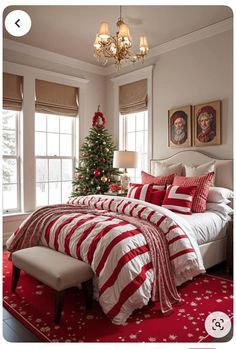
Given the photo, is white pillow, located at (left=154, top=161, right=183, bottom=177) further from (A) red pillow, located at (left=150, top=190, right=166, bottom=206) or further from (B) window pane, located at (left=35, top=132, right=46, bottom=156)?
(B) window pane, located at (left=35, top=132, right=46, bottom=156)

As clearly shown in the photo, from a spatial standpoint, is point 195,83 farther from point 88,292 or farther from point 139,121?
point 88,292

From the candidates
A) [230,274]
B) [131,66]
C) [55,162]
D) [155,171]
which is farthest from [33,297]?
[131,66]

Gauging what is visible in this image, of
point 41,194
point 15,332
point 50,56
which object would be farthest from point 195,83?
point 15,332

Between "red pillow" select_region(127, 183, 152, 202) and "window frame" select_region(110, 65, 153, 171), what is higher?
"window frame" select_region(110, 65, 153, 171)

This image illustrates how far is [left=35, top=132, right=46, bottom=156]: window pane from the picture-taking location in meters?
5.10

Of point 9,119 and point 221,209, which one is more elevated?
point 9,119

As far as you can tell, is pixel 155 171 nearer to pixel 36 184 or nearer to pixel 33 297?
pixel 36 184

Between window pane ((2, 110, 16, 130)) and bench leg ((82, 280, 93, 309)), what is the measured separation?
3.27 m

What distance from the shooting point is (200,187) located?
3518 mm

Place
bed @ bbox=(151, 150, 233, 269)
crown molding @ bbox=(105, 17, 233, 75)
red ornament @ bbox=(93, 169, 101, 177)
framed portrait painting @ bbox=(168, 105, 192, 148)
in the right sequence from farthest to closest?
red ornament @ bbox=(93, 169, 101, 177) → framed portrait painting @ bbox=(168, 105, 192, 148) → crown molding @ bbox=(105, 17, 233, 75) → bed @ bbox=(151, 150, 233, 269)

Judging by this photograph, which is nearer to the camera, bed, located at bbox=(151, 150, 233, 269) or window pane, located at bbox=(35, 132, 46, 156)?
bed, located at bbox=(151, 150, 233, 269)

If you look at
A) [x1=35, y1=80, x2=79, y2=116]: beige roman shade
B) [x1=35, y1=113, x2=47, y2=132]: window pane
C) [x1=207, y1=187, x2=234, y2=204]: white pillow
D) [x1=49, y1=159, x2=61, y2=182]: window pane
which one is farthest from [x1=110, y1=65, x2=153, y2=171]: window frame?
[x1=207, y1=187, x2=234, y2=204]: white pillow

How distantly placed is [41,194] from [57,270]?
3.10m

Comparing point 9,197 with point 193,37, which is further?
point 9,197
